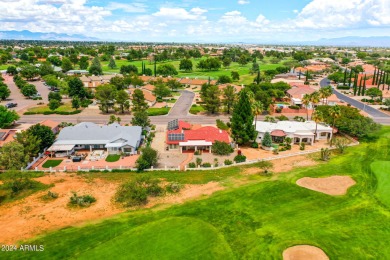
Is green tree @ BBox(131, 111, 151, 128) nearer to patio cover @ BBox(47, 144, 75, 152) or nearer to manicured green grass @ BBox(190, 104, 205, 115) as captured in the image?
patio cover @ BBox(47, 144, 75, 152)

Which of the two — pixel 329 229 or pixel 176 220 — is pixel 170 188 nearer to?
pixel 176 220

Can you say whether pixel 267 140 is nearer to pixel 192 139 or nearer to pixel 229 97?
pixel 192 139

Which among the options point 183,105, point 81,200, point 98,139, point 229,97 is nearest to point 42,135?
point 98,139

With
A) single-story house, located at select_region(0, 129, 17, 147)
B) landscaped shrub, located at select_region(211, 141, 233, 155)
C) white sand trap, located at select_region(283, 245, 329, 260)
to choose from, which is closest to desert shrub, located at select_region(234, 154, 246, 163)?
landscaped shrub, located at select_region(211, 141, 233, 155)

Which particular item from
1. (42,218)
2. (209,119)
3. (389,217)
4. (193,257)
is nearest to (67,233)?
(42,218)

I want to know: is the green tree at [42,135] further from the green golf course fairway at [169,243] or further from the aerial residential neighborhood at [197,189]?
the green golf course fairway at [169,243]

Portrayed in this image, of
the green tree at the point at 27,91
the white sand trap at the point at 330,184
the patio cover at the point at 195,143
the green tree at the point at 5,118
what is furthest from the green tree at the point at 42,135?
the green tree at the point at 27,91
